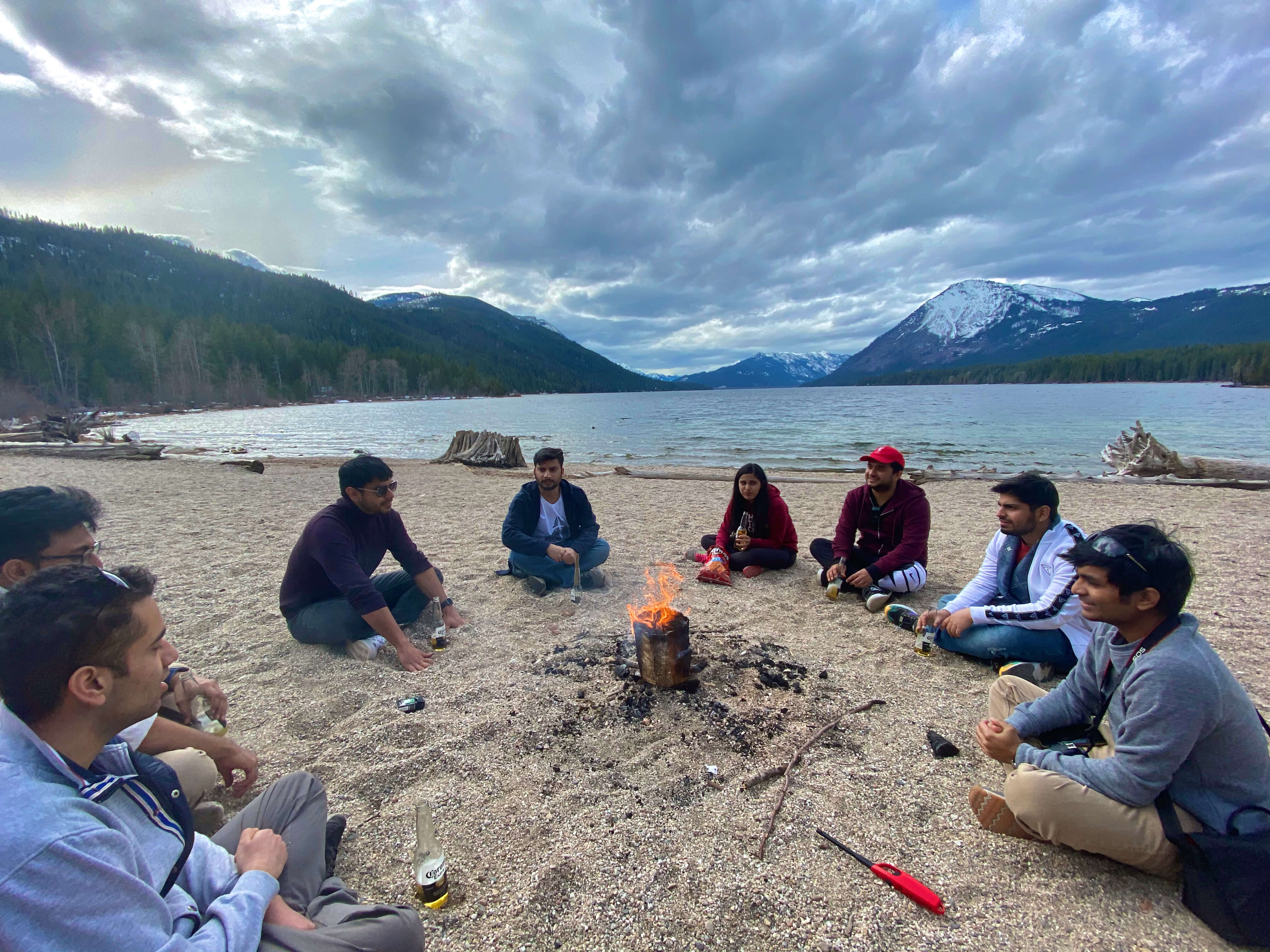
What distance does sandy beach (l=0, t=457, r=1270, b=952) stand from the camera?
2.75m

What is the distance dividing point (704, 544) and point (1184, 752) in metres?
6.48

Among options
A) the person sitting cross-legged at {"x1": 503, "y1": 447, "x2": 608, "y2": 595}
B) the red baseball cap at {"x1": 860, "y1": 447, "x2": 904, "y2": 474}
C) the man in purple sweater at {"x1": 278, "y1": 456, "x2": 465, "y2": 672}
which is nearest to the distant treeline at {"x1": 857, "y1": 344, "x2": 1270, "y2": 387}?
the red baseball cap at {"x1": 860, "y1": 447, "x2": 904, "y2": 474}

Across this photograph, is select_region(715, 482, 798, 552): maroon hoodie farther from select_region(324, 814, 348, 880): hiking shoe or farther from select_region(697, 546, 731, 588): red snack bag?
select_region(324, 814, 348, 880): hiking shoe

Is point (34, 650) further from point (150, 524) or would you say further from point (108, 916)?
point (150, 524)

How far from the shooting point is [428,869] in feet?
9.32

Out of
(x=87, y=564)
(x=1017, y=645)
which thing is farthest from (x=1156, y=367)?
(x=87, y=564)

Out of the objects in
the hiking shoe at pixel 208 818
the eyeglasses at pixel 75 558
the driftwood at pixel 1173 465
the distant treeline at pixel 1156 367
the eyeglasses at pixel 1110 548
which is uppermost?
the distant treeline at pixel 1156 367

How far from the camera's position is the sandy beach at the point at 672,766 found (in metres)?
2.75

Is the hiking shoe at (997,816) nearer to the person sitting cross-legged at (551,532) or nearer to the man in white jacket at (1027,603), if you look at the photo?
the man in white jacket at (1027,603)

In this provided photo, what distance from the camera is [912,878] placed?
9.52 ft

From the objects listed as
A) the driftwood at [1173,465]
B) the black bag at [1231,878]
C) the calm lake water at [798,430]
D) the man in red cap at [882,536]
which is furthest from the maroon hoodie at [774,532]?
the driftwood at [1173,465]

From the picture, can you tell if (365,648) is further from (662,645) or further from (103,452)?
(103,452)

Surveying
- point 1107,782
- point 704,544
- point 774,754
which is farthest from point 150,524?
point 1107,782

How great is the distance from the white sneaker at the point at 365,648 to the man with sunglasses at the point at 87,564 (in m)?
1.87
